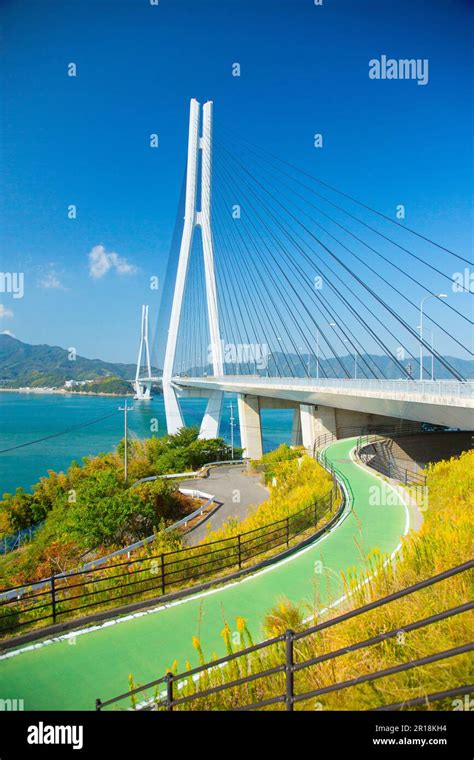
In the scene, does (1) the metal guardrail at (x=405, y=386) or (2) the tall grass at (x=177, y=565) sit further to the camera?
(1) the metal guardrail at (x=405, y=386)

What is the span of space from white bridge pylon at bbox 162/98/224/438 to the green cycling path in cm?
2478

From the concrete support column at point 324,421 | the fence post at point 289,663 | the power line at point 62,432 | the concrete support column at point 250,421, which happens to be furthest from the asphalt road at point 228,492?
the power line at point 62,432

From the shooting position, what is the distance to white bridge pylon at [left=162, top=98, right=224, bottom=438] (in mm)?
31328

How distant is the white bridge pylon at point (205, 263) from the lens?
31328mm

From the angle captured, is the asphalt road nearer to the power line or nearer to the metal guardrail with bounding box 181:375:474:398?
the metal guardrail with bounding box 181:375:474:398

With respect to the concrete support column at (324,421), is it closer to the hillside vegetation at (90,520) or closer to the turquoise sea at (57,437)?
the hillside vegetation at (90,520)

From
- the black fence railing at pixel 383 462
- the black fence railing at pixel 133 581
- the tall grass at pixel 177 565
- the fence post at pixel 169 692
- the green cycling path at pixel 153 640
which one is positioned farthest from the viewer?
the black fence railing at pixel 383 462

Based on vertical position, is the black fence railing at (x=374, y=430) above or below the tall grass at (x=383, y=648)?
below

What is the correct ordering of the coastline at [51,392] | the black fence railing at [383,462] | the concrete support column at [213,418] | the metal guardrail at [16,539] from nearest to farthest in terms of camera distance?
the black fence railing at [383,462]
the metal guardrail at [16,539]
the concrete support column at [213,418]
the coastline at [51,392]

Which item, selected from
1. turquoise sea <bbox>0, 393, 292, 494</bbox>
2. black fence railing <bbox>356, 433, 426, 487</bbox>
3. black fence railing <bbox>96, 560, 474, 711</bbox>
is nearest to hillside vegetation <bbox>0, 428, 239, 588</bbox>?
black fence railing <bbox>96, 560, 474, 711</bbox>

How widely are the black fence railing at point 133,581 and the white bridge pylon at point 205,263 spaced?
77.4 ft

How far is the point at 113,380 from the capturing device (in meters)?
151
